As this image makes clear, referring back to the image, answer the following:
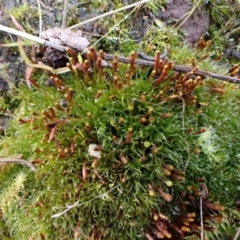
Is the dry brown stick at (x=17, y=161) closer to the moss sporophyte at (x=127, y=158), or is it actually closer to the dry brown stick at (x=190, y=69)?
the moss sporophyte at (x=127, y=158)

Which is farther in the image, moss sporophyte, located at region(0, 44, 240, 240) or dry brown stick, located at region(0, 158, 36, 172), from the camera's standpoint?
dry brown stick, located at region(0, 158, 36, 172)

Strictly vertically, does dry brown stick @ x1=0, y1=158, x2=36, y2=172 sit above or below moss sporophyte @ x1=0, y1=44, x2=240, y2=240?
below

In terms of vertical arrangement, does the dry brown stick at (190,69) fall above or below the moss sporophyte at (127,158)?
above

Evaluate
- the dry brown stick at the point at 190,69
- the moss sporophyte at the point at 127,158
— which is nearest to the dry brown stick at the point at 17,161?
the moss sporophyte at the point at 127,158

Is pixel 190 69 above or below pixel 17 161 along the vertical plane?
above

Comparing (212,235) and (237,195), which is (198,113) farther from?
(212,235)

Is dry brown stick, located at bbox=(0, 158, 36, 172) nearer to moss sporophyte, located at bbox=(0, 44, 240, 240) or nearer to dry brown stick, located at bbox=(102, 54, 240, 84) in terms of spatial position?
moss sporophyte, located at bbox=(0, 44, 240, 240)

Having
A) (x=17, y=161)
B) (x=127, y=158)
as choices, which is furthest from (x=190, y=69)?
(x=17, y=161)

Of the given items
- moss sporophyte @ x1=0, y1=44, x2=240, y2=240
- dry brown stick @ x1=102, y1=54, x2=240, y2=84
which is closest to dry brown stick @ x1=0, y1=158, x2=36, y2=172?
moss sporophyte @ x1=0, y1=44, x2=240, y2=240

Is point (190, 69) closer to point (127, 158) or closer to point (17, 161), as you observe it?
point (127, 158)
